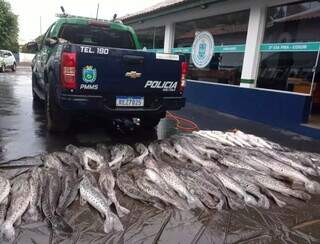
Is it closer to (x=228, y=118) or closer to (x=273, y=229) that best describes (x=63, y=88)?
(x=273, y=229)

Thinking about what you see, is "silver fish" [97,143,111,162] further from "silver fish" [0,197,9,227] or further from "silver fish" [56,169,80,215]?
"silver fish" [0,197,9,227]

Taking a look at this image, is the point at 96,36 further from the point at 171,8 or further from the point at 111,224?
the point at 171,8

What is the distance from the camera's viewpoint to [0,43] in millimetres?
36312

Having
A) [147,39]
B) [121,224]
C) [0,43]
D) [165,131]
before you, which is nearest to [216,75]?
[165,131]

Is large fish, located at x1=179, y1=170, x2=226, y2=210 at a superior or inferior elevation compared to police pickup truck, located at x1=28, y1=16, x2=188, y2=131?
inferior

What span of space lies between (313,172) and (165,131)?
3662 mm

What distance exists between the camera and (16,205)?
3.85m

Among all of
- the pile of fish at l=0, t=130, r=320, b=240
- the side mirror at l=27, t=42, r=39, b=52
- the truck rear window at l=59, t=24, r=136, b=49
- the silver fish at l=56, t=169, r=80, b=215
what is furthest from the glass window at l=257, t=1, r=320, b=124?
the silver fish at l=56, t=169, r=80, b=215

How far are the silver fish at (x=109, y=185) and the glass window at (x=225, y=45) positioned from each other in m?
7.48

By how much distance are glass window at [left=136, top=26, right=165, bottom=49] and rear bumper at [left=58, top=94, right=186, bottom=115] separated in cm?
992

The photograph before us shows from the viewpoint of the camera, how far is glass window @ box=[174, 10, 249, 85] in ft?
37.6

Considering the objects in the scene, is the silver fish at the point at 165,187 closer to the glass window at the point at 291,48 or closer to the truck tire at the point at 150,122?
the truck tire at the point at 150,122

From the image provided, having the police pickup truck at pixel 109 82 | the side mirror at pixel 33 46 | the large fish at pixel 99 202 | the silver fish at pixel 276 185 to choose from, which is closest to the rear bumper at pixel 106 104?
the police pickup truck at pixel 109 82

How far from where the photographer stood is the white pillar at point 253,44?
34.3ft
